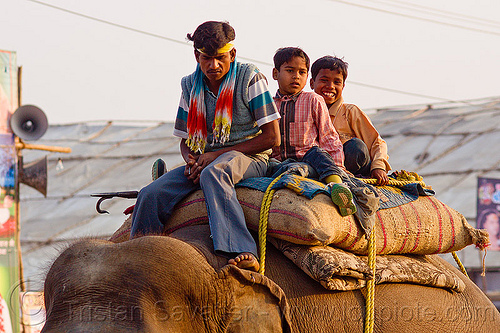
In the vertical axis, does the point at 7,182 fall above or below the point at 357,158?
below

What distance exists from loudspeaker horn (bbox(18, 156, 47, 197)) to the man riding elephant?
7.15 m

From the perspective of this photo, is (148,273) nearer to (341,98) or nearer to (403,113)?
(341,98)

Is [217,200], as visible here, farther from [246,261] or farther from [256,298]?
[256,298]

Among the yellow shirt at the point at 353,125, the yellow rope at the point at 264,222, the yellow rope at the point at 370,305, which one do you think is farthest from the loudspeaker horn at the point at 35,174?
the yellow rope at the point at 370,305

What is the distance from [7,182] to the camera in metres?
9.99

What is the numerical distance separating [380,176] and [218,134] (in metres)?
1.10

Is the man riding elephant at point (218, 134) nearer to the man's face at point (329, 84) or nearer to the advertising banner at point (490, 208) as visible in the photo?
the man's face at point (329, 84)

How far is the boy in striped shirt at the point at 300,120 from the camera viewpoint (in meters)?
4.01

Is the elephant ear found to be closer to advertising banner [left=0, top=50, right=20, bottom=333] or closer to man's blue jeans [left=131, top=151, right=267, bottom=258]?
man's blue jeans [left=131, top=151, right=267, bottom=258]

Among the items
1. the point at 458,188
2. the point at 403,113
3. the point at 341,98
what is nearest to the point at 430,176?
the point at 458,188

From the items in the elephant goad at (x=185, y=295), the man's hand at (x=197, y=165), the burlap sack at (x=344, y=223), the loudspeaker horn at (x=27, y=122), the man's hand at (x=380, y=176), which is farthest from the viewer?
the loudspeaker horn at (x=27, y=122)

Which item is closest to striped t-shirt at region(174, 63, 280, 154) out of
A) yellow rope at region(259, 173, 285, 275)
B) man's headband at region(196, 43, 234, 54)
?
man's headband at region(196, 43, 234, 54)

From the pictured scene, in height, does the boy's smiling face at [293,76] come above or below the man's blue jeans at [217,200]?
above

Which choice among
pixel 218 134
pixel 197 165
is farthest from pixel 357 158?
pixel 197 165
